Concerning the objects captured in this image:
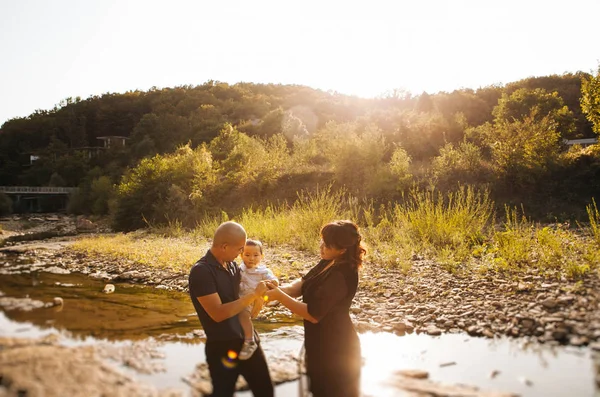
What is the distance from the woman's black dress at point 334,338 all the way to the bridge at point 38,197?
48981 mm

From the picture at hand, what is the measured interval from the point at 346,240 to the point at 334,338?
719 millimetres

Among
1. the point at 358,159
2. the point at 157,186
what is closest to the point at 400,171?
the point at 358,159

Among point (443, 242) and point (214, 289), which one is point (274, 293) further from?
point (443, 242)

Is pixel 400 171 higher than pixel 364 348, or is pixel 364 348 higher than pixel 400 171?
pixel 400 171

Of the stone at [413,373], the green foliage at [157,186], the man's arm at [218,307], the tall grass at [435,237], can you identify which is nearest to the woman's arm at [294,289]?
the man's arm at [218,307]

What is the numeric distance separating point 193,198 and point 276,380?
15890 millimetres

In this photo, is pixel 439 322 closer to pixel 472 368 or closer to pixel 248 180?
pixel 472 368

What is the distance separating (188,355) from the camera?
450 centimetres

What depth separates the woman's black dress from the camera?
3146 mm

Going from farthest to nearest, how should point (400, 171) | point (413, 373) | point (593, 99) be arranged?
point (593, 99)
point (400, 171)
point (413, 373)

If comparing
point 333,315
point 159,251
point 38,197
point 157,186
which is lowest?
point 38,197

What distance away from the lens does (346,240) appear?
326cm

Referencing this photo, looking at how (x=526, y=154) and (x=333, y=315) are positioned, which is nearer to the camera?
(x=333, y=315)

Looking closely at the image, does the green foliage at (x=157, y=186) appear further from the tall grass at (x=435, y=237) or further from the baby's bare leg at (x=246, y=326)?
the baby's bare leg at (x=246, y=326)
